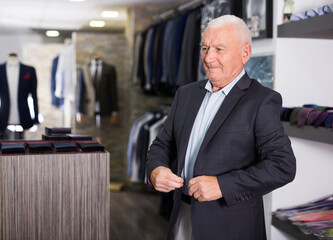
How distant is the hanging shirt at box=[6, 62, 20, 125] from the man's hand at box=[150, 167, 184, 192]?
4427 mm

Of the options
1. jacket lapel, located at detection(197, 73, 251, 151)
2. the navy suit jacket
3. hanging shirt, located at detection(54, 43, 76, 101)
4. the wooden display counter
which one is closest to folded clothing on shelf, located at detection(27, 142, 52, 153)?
the wooden display counter

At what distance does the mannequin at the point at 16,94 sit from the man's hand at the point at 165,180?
4.38 meters

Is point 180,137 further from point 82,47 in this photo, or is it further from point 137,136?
point 82,47

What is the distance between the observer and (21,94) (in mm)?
5836

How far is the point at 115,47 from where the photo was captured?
7.15m

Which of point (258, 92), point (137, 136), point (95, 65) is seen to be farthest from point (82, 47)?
point (258, 92)

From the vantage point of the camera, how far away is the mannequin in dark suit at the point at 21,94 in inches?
226

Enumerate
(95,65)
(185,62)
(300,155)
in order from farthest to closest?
(95,65)
(185,62)
(300,155)

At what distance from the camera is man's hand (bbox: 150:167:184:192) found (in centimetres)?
165

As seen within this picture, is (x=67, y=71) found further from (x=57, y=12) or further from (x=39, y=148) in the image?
(x=39, y=148)

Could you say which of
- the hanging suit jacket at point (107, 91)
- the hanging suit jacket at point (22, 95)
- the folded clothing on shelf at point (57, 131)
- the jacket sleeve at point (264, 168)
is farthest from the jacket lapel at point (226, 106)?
the hanging suit jacket at point (107, 91)

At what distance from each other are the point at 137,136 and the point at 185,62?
1.23 m

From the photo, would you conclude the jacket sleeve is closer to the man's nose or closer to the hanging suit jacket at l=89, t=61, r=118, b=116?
the man's nose

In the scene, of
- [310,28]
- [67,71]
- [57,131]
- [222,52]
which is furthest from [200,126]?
[67,71]
